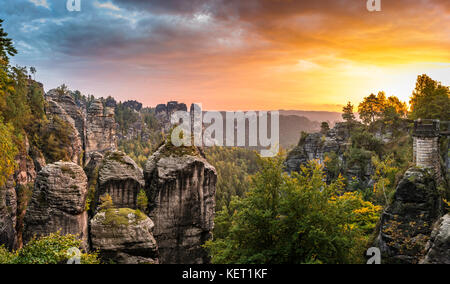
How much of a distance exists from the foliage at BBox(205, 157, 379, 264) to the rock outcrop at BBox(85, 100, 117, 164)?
230ft


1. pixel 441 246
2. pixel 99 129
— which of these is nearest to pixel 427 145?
pixel 441 246


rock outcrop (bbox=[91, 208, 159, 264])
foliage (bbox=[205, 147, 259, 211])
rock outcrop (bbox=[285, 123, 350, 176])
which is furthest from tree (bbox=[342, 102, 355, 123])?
rock outcrop (bbox=[91, 208, 159, 264])

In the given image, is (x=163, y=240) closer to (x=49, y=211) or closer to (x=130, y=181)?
(x=130, y=181)

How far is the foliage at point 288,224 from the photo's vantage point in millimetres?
11562

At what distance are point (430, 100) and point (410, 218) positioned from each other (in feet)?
102

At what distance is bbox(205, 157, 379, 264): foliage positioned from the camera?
1156 cm

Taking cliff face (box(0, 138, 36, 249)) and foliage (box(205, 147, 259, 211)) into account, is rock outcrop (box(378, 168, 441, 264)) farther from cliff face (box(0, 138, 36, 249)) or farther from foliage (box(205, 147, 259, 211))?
foliage (box(205, 147, 259, 211))

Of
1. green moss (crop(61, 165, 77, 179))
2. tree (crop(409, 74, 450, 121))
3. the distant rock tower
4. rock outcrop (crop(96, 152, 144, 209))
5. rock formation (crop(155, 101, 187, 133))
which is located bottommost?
rock outcrop (crop(96, 152, 144, 209))

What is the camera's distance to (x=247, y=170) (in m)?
142

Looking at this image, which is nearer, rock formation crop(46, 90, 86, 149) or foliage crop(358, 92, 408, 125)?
rock formation crop(46, 90, 86, 149)

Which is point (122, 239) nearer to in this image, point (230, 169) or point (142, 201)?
point (142, 201)

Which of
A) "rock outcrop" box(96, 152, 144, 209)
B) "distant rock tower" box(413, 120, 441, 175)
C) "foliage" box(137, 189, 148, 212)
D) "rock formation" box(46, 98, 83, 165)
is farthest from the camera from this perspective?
"rock formation" box(46, 98, 83, 165)

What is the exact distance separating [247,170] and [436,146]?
123370 millimetres

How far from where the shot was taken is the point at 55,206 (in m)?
16.2
